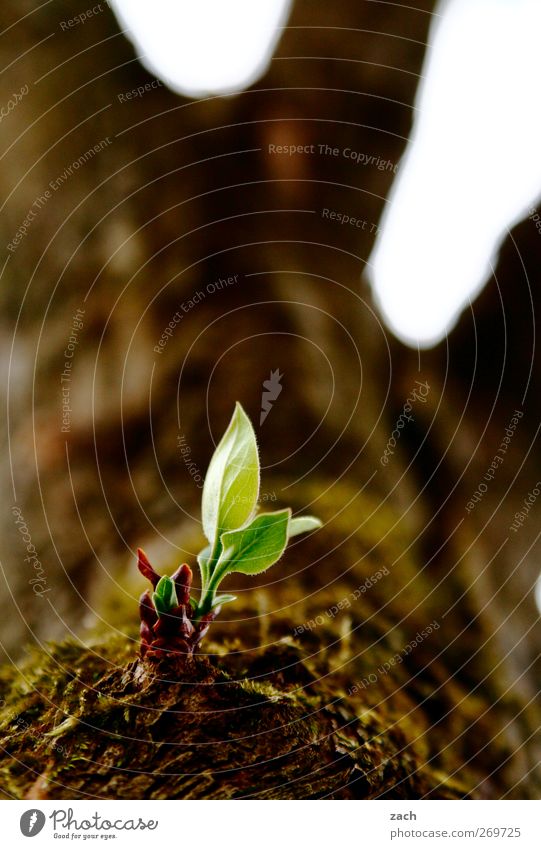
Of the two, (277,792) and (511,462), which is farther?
(511,462)

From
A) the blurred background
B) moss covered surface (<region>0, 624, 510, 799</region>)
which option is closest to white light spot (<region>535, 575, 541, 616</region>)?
the blurred background

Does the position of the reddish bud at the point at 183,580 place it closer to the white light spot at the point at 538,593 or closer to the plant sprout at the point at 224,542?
the plant sprout at the point at 224,542

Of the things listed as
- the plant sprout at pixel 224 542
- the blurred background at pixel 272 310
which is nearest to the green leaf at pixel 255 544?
the plant sprout at pixel 224 542

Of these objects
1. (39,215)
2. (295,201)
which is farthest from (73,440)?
(295,201)

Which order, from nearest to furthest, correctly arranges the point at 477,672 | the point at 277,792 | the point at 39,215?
the point at 277,792, the point at 477,672, the point at 39,215

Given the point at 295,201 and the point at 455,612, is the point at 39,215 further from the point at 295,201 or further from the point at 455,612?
the point at 455,612

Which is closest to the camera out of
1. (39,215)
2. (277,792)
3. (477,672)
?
(277,792)

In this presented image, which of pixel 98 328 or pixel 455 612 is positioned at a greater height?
pixel 98 328
